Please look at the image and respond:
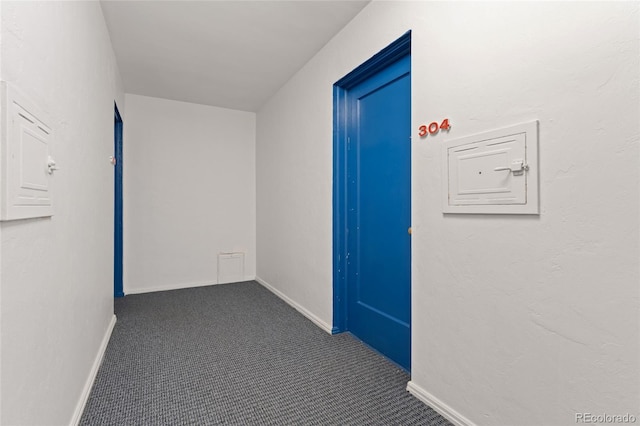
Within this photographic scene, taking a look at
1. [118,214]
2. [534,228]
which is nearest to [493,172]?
[534,228]

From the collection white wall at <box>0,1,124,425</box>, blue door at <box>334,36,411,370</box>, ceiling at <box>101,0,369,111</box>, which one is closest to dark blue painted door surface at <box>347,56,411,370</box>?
blue door at <box>334,36,411,370</box>

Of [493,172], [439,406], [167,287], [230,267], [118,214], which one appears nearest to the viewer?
[493,172]

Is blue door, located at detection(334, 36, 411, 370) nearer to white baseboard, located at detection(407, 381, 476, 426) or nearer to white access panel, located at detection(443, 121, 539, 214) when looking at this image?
white baseboard, located at detection(407, 381, 476, 426)

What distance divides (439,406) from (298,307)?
5.93ft

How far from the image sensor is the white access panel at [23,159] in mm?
875

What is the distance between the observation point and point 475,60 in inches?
59.3

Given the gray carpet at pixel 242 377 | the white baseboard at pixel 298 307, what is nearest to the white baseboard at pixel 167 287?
the white baseboard at pixel 298 307

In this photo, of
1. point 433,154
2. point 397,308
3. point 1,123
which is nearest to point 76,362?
point 1,123

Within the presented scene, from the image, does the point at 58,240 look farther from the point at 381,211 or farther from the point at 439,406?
the point at 439,406

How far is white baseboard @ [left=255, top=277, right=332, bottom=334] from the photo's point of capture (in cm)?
280

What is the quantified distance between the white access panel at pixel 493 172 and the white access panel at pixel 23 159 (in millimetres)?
1681

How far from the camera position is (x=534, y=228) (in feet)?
4.18

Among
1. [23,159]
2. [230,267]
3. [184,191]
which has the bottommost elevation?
[230,267]

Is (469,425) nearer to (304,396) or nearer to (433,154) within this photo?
(304,396)
